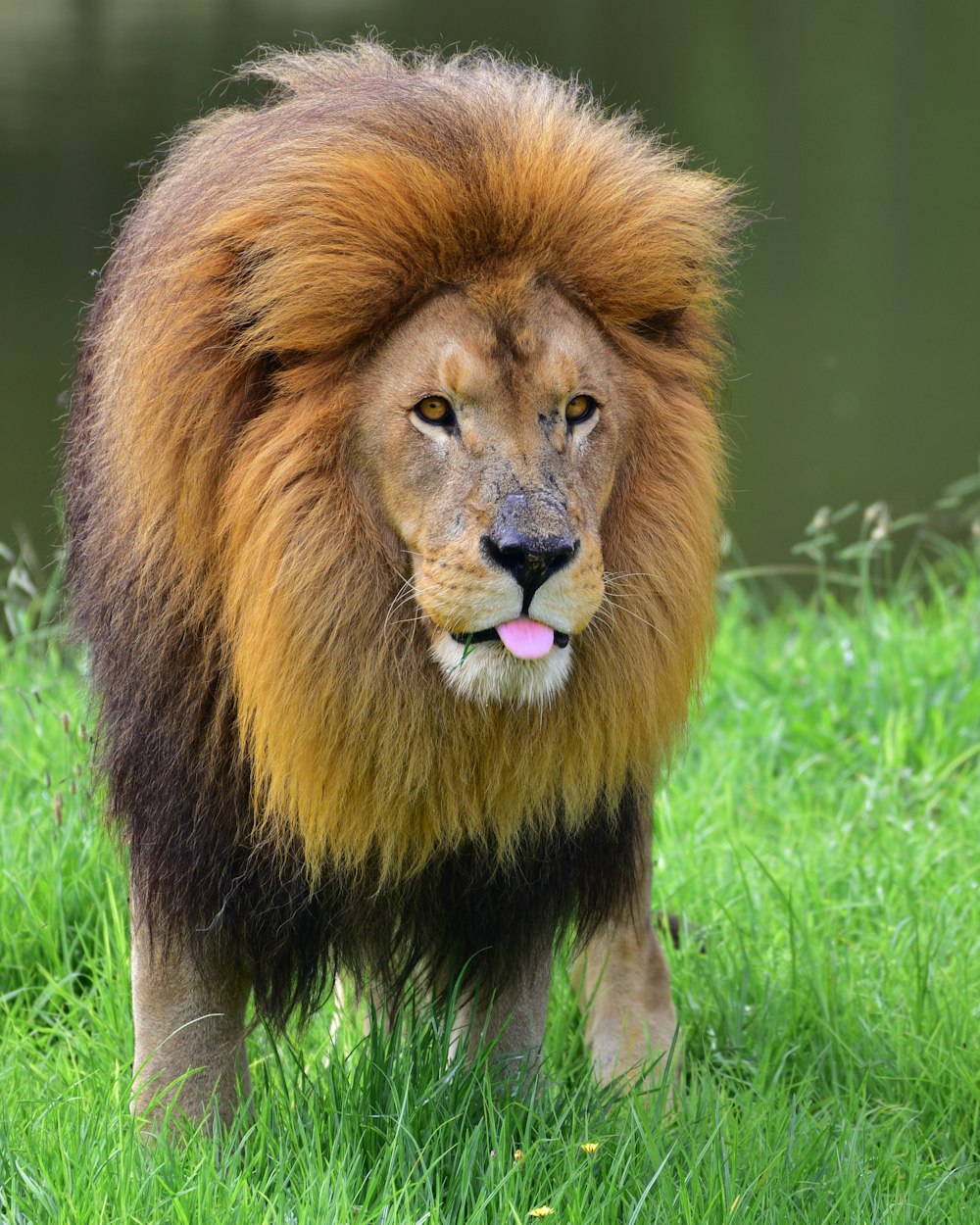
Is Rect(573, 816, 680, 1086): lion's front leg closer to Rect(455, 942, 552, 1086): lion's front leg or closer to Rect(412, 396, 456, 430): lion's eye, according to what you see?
Rect(455, 942, 552, 1086): lion's front leg

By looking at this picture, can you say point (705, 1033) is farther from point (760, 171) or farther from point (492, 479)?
point (760, 171)

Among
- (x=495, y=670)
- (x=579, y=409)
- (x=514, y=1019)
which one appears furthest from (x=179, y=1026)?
(x=579, y=409)

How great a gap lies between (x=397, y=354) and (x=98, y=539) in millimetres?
654

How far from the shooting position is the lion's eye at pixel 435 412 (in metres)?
2.51

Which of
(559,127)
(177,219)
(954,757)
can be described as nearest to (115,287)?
(177,219)

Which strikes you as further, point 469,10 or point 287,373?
point 469,10

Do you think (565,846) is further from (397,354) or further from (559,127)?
(559,127)

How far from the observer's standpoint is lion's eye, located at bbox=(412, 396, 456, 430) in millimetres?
2512

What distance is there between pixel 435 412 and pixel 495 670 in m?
0.39

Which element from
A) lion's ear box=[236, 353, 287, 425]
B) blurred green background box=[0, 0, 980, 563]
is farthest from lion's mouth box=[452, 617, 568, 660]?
blurred green background box=[0, 0, 980, 563]

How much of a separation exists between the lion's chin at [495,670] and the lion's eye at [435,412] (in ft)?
1.01

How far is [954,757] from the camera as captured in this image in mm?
4852

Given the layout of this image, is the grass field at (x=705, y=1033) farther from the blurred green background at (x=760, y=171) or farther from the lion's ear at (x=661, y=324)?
the blurred green background at (x=760, y=171)

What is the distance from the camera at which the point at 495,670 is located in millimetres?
2473
